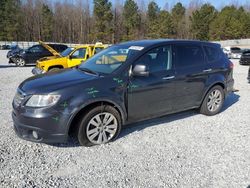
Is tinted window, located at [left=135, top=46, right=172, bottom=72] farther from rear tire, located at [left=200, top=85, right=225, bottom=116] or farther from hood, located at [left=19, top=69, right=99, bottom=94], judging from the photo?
rear tire, located at [left=200, top=85, right=225, bottom=116]

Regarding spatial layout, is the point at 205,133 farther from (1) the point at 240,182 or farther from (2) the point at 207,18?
(2) the point at 207,18

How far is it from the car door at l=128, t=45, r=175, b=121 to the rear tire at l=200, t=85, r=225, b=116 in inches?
44.5

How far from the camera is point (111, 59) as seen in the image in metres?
4.93

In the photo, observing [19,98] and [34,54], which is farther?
[34,54]

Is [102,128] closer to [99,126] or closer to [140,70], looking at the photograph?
[99,126]

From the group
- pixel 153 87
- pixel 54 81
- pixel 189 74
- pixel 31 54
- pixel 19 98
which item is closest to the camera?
pixel 19 98

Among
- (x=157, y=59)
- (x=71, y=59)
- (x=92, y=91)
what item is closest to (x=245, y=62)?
(x=71, y=59)

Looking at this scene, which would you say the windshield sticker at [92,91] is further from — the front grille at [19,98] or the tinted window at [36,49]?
the tinted window at [36,49]

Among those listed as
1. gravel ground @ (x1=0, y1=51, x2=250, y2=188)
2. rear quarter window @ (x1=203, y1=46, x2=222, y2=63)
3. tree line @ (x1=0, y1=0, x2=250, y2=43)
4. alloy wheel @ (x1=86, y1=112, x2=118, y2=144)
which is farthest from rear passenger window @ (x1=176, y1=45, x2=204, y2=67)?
tree line @ (x1=0, y1=0, x2=250, y2=43)

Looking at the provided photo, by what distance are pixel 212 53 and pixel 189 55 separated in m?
0.84

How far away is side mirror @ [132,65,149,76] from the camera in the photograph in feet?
14.4

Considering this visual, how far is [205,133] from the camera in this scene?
4910mm

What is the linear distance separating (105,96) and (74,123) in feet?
2.17

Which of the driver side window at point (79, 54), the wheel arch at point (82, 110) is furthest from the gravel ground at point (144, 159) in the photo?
the driver side window at point (79, 54)
